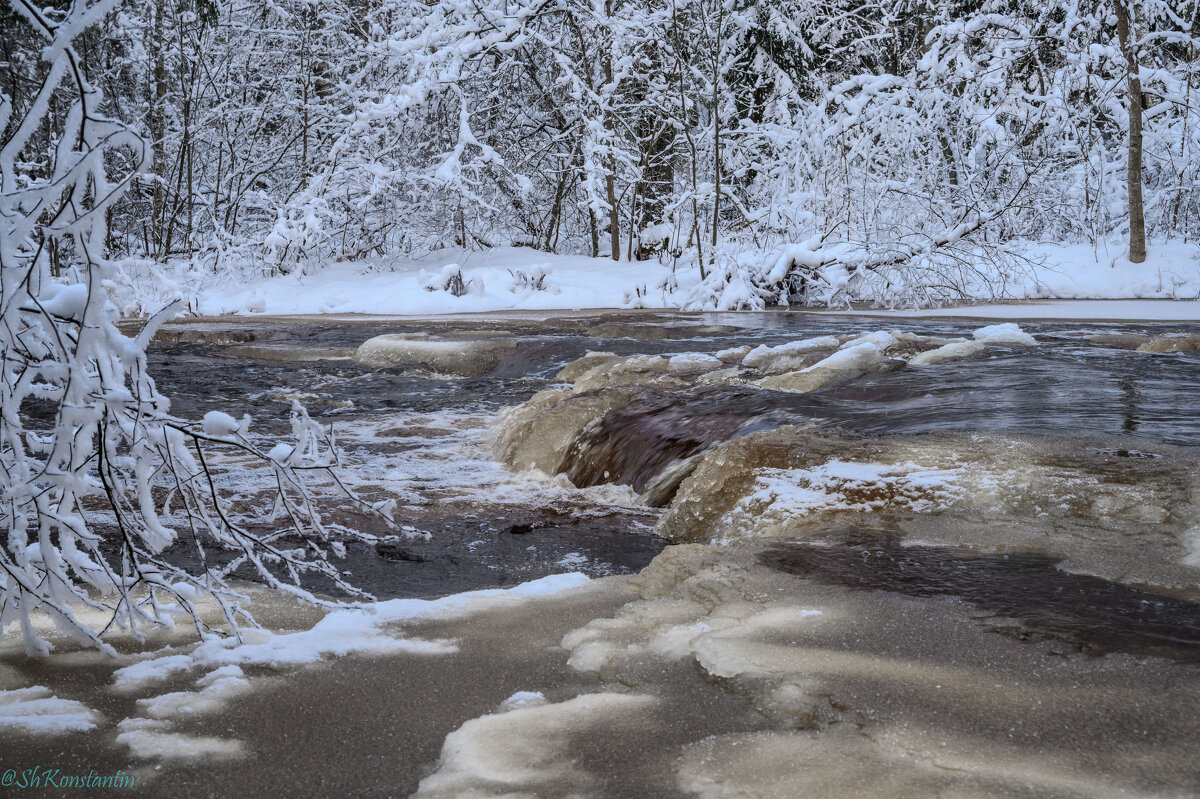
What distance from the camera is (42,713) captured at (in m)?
1.78

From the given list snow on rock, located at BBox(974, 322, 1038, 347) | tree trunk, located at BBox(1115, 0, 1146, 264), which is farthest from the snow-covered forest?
snow on rock, located at BBox(974, 322, 1038, 347)

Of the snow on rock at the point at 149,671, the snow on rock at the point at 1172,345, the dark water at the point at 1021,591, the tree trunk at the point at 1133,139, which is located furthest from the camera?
the tree trunk at the point at 1133,139

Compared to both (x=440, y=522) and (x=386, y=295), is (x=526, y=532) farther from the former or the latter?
(x=386, y=295)

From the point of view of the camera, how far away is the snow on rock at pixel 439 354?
28.1ft

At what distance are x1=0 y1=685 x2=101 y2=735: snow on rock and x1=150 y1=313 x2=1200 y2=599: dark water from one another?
1.17 m

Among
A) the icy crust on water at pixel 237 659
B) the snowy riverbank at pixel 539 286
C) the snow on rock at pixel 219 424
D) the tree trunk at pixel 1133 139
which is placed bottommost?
the icy crust on water at pixel 237 659

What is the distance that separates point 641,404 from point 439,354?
12.7ft

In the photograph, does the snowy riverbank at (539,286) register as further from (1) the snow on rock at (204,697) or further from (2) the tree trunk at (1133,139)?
(1) the snow on rock at (204,697)

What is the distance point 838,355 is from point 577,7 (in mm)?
11929

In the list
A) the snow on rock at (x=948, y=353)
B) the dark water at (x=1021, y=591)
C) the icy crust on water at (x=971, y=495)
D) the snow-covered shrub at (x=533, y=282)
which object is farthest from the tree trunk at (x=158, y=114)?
the dark water at (x=1021, y=591)

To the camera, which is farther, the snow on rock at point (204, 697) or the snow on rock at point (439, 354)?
the snow on rock at point (439, 354)

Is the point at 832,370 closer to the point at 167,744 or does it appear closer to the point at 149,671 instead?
the point at 149,671

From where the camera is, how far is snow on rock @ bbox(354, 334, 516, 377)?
8555 millimetres

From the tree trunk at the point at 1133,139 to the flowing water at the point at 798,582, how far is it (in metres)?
7.85
